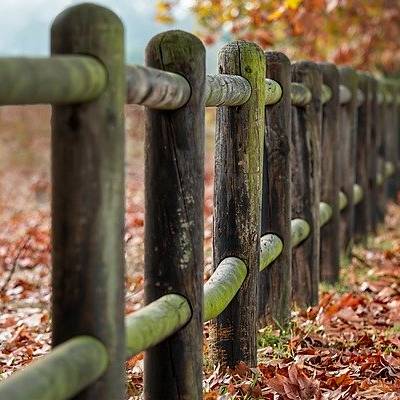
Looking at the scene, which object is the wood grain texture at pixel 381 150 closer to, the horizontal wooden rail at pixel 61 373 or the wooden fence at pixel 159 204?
the wooden fence at pixel 159 204

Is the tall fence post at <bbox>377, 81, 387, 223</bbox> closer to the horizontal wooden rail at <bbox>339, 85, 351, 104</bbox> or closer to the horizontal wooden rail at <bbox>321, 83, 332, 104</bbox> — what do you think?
the horizontal wooden rail at <bbox>339, 85, 351, 104</bbox>

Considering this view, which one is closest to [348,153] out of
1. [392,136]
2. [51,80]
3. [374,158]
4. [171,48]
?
[374,158]

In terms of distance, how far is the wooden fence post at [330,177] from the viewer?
616 cm

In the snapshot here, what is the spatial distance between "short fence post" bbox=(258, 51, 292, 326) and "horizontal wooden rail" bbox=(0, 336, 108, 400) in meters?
2.25

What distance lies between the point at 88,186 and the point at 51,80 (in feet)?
1.08

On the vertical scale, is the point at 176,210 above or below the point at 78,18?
below

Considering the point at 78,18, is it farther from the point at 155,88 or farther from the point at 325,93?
the point at 325,93

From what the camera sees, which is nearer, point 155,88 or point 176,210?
point 155,88

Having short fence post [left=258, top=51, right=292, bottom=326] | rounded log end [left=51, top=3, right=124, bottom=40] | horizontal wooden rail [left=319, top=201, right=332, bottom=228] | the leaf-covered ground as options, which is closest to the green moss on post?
the leaf-covered ground

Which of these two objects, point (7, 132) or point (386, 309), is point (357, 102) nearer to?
point (386, 309)

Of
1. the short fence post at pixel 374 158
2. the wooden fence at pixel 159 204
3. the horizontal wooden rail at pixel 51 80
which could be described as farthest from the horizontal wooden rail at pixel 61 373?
the short fence post at pixel 374 158

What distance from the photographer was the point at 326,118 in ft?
20.2

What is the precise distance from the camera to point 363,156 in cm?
775

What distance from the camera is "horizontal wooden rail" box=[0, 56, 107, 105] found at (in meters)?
2.02
